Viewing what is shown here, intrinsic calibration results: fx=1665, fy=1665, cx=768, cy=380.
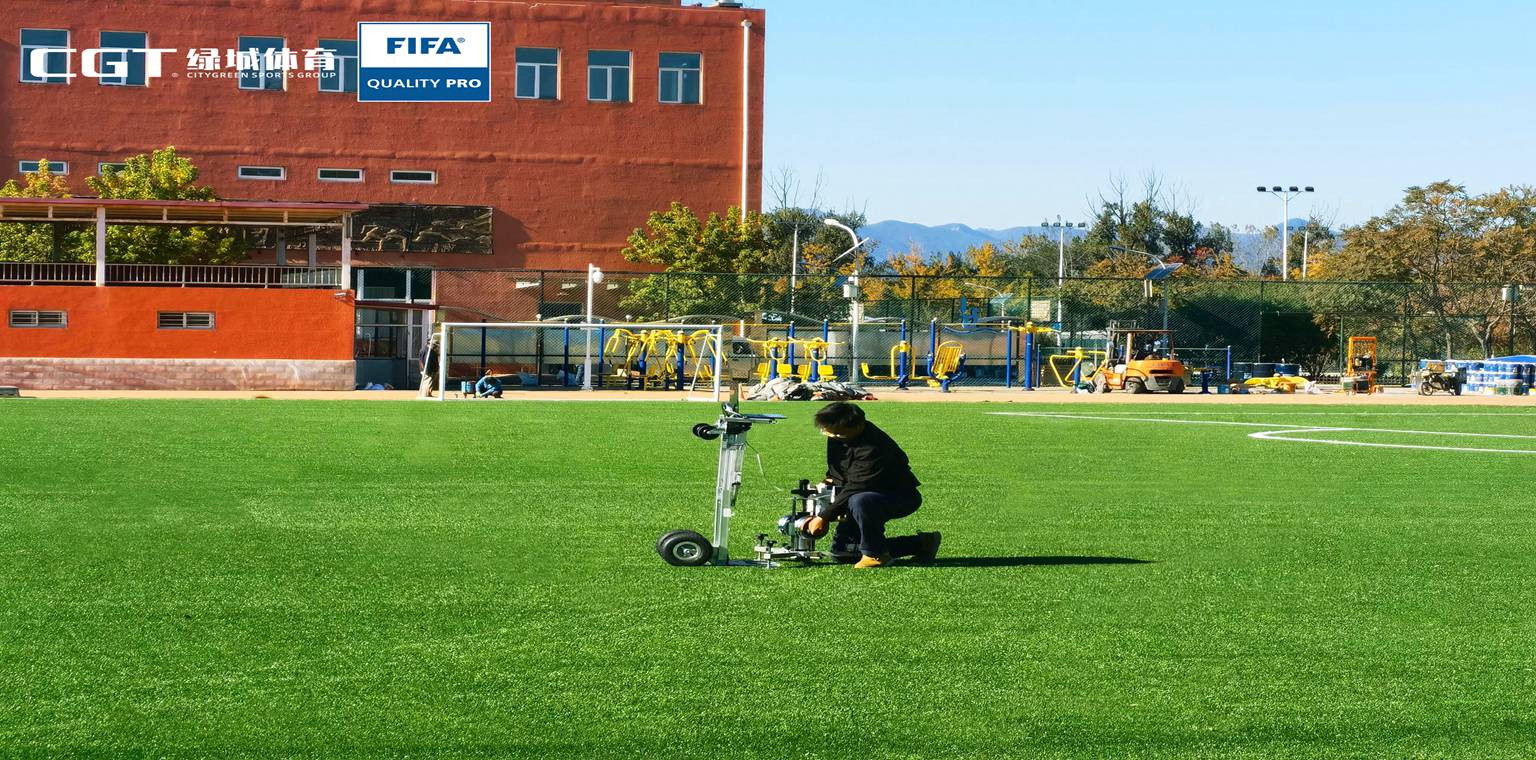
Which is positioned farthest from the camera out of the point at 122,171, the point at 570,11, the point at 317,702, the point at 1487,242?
the point at 1487,242

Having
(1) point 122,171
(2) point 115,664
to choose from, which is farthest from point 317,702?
(1) point 122,171

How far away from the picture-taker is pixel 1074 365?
150 feet

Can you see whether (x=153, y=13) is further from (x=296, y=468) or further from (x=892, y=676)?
(x=892, y=676)

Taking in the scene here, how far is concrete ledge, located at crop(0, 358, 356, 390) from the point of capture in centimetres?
3762

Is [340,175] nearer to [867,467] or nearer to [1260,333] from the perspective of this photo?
[1260,333]

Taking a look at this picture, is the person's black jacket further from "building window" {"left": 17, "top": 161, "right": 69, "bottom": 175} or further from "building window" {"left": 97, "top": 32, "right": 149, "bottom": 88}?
"building window" {"left": 17, "top": 161, "right": 69, "bottom": 175}

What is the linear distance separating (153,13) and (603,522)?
48428 millimetres

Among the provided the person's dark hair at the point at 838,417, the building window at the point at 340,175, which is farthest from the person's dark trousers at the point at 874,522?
the building window at the point at 340,175

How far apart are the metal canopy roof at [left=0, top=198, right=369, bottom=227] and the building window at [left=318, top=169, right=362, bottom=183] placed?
42.1 ft

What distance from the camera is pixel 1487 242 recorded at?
61344 mm

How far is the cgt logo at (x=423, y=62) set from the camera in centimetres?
5647

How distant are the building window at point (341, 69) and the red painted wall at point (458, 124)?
0.32 m

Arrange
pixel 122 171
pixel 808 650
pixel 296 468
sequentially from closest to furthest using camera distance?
1. pixel 808 650
2. pixel 296 468
3. pixel 122 171

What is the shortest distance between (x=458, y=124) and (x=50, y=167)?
43.8 ft
